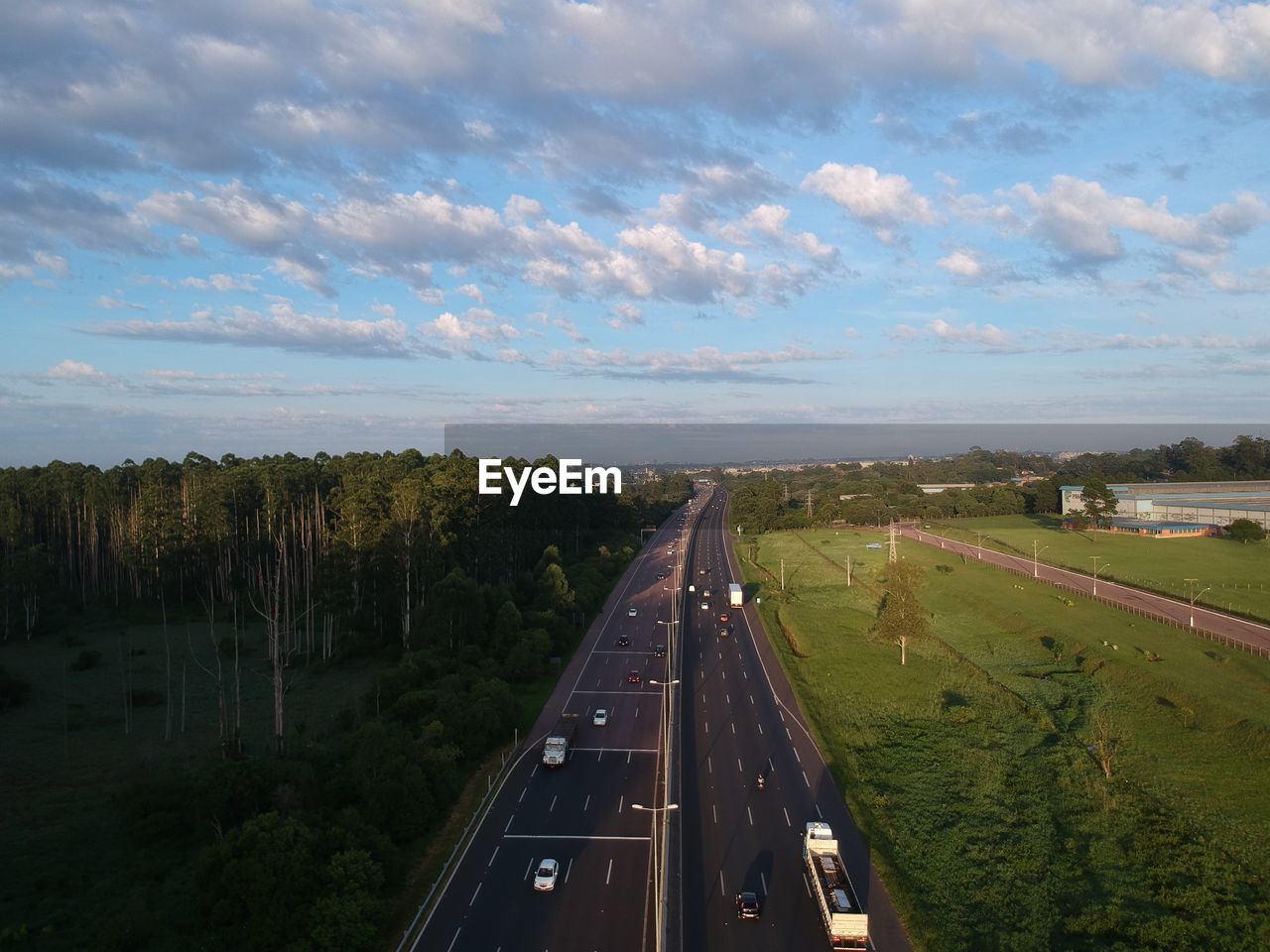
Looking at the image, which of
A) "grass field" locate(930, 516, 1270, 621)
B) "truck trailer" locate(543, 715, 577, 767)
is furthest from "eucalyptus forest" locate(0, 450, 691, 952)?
"grass field" locate(930, 516, 1270, 621)

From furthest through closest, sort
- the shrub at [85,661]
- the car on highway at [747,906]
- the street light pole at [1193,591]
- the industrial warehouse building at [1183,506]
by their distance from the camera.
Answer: the industrial warehouse building at [1183,506] → the street light pole at [1193,591] → the shrub at [85,661] → the car on highway at [747,906]

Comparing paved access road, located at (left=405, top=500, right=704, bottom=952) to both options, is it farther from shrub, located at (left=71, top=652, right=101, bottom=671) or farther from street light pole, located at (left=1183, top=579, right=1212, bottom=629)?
street light pole, located at (left=1183, top=579, right=1212, bottom=629)

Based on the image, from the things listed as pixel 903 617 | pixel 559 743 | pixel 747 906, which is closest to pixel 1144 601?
pixel 903 617

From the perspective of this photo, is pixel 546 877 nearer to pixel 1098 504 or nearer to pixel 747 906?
pixel 747 906

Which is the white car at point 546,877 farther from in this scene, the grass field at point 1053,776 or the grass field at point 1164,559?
the grass field at point 1164,559

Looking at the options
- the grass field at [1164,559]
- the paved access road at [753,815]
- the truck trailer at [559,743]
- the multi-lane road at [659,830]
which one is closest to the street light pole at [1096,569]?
the grass field at [1164,559]

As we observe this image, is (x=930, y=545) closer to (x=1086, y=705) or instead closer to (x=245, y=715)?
(x=1086, y=705)
